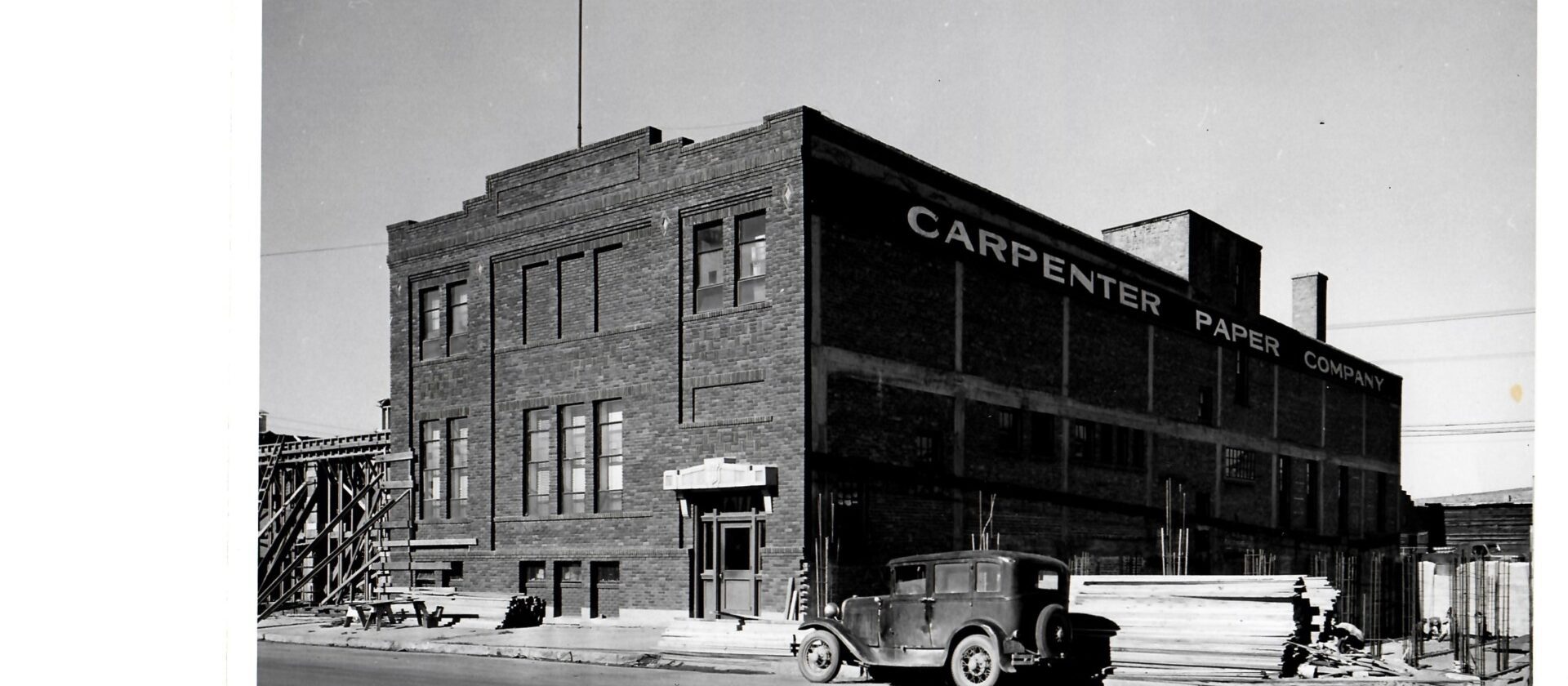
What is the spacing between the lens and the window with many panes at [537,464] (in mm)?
9492

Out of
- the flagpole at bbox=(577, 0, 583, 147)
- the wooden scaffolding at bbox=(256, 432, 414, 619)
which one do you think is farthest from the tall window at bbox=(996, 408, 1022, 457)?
the wooden scaffolding at bbox=(256, 432, 414, 619)

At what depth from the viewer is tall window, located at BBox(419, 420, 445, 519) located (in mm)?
9734

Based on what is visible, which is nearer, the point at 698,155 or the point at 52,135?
the point at 52,135

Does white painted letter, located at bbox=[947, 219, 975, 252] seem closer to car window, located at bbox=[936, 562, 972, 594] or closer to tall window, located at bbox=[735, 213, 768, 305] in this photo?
tall window, located at bbox=[735, 213, 768, 305]

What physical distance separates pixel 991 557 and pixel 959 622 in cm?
50

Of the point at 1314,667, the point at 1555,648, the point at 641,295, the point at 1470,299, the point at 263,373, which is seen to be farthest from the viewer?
the point at 641,295

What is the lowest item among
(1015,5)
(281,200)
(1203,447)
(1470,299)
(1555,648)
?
(1555,648)

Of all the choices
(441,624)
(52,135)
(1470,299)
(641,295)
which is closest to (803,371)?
(641,295)

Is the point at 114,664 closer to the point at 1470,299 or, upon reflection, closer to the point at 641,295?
the point at 641,295

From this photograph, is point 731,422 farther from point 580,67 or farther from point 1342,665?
point 1342,665

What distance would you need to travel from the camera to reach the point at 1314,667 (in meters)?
7.77

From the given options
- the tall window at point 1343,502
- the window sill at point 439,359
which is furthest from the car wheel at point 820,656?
the window sill at point 439,359

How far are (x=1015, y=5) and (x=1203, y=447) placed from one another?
316 cm

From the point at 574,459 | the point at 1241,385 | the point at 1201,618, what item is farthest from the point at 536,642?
the point at 1241,385
